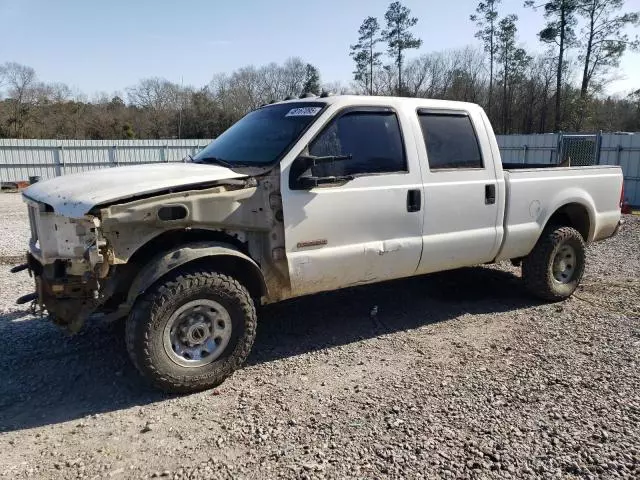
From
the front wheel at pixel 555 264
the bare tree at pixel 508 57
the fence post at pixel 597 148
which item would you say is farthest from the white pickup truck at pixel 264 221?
the bare tree at pixel 508 57

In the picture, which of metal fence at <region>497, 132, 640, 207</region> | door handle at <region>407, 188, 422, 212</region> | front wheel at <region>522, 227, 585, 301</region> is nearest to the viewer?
door handle at <region>407, 188, 422, 212</region>

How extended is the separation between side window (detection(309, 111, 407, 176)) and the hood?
79 cm

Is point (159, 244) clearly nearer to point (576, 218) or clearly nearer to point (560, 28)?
point (576, 218)

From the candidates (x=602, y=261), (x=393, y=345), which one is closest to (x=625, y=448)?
(x=393, y=345)

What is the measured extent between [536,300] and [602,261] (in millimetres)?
2872

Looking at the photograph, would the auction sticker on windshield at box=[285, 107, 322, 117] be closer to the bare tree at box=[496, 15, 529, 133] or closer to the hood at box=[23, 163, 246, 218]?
the hood at box=[23, 163, 246, 218]

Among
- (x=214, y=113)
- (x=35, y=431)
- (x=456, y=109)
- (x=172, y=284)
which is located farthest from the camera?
(x=214, y=113)

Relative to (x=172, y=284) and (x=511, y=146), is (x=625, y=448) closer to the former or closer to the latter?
(x=172, y=284)

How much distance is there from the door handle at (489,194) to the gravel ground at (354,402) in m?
1.24

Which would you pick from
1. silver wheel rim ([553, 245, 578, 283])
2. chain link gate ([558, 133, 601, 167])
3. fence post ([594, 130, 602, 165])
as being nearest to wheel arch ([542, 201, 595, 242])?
silver wheel rim ([553, 245, 578, 283])

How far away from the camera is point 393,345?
4.76 m

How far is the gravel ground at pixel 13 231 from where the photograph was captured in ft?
27.9

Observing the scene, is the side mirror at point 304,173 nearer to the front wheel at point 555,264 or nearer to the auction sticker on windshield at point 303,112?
the auction sticker on windshield at point 303,112

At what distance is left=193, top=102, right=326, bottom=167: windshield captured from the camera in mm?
4280
